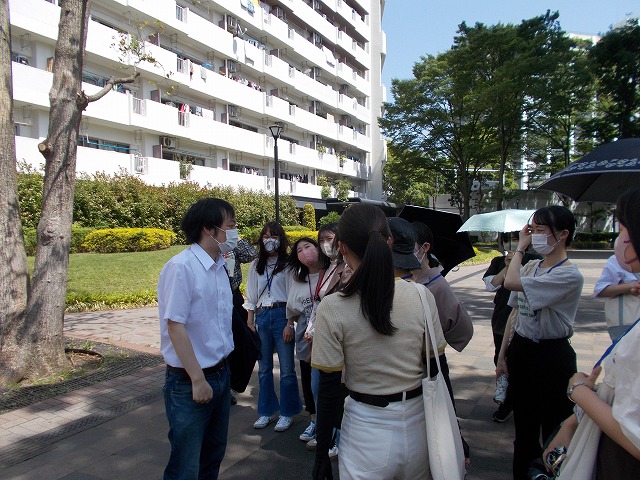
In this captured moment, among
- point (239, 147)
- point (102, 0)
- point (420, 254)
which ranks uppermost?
point (102, 0)

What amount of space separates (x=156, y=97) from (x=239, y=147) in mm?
5785

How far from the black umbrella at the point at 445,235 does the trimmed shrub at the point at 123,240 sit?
45.4 ft

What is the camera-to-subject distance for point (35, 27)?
1667 centimetres

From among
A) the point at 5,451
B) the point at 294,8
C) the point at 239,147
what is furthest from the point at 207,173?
the point at 5,451

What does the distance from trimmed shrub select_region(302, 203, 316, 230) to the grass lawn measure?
14.7 m

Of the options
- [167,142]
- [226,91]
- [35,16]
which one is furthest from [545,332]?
[226,91]

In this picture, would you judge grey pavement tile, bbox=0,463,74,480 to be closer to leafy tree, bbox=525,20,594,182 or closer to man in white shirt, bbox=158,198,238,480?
man in white shirt, bbox=158,198,238,480

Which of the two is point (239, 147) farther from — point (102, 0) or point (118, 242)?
point (118, 242)

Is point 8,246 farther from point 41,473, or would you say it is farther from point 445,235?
point 445,235

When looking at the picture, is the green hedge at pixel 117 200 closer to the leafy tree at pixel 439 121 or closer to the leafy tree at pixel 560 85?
the leafy tree at pixel 439 121

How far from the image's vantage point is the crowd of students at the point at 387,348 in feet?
4.94

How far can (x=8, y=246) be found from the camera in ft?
16.7

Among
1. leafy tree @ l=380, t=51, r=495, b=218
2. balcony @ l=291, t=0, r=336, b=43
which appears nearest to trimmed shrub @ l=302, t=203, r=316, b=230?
leafy tree @ l=380, t=51, r=495, b=218

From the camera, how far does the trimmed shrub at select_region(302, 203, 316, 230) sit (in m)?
28.9
